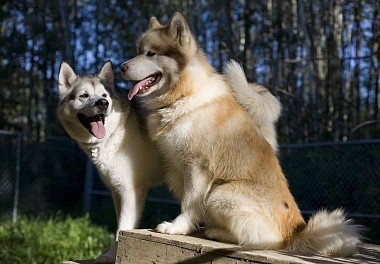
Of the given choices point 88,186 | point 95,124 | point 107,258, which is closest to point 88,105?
point 95,124

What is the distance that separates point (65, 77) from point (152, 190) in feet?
13.7

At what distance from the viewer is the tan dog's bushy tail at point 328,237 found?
2.92 m

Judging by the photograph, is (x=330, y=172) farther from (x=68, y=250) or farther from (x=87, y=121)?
(x=87, y=121)

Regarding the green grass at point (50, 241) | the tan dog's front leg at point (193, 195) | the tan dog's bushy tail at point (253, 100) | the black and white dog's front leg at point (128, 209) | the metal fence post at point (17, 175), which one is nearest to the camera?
the tan dog's front leg at point (193, 195)

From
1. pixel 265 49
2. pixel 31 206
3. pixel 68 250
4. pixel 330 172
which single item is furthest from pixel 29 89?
pixel 330 172

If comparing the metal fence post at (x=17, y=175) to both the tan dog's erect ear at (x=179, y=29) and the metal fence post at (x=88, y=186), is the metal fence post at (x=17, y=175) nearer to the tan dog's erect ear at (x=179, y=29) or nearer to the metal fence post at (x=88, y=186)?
the metal fence post at (x=88, y=186)

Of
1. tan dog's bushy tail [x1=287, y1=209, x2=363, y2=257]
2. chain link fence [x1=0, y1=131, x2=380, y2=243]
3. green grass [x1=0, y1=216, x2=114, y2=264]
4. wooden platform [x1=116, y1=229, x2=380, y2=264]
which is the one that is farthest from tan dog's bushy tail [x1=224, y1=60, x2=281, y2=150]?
chain link fence [x1=0, y1=131, x2=380, y2=243]

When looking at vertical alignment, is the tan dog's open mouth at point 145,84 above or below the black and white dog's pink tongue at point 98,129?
above

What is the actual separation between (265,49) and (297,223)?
18.8 ft

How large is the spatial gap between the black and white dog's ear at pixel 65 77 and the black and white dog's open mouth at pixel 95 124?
0.36 metres

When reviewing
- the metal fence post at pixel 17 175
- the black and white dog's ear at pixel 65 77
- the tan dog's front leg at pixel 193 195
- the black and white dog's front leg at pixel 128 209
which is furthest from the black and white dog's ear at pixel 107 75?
the metal fence post at pixel 17 175

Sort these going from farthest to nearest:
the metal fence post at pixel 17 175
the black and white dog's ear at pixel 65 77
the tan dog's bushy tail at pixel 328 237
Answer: the metal fence post at pixel 17 175
the black and white dog's ear at pixel 65 77
the tan dog's bushy tail at pixel 328 237

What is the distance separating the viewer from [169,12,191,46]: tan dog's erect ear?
3.28 m

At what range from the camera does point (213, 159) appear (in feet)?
10.3
